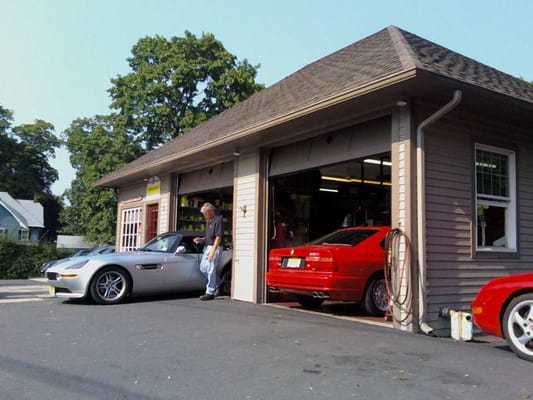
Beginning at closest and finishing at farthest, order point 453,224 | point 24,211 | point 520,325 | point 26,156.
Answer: point 520,325, point 453,224, point 24,211, point 26,156

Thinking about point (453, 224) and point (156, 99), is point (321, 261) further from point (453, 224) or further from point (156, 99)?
point (156, 99)

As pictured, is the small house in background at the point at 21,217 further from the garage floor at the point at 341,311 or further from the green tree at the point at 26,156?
the garage floor at the point at 341,311

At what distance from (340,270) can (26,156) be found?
59.4 metres

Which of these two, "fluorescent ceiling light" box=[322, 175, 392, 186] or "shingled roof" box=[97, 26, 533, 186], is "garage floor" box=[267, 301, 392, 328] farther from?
"fluorescent ceiling light" box=[322, 175, 392, 186]

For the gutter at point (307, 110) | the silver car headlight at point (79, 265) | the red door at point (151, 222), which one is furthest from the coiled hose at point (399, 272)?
the red door at point (151, 222)

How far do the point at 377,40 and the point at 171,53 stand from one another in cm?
2488

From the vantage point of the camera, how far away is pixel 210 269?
9312 mm

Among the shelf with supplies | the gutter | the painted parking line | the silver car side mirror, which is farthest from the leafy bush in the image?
the silver car side mirror

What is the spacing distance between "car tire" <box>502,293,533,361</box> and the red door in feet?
36.0

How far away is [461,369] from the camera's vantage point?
438 cm

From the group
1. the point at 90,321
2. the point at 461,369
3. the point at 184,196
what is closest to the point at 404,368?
the point at 461,369

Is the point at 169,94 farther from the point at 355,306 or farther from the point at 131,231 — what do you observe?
the point at 355,306

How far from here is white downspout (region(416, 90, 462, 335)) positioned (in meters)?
6.20

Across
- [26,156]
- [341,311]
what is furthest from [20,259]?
[26,156]
